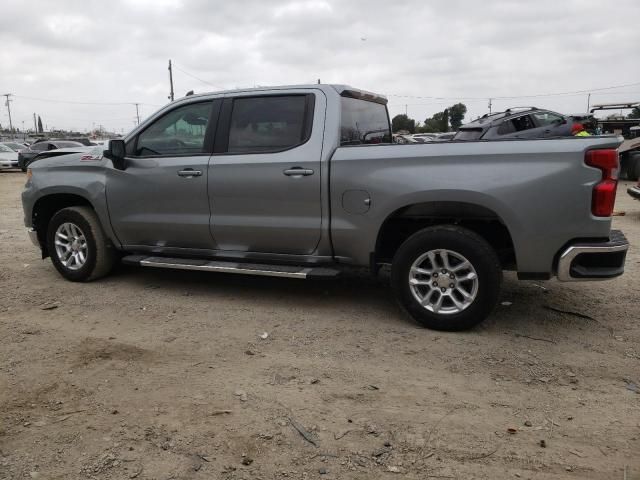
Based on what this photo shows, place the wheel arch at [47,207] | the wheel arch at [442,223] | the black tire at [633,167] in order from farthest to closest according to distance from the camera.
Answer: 1. the black tire at [633,167]
2. the wheel arch at [47,207]
3. the wheel arch at [442,223]

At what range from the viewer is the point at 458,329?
163 inches

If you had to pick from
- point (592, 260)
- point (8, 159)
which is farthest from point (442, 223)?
point (8, 159)

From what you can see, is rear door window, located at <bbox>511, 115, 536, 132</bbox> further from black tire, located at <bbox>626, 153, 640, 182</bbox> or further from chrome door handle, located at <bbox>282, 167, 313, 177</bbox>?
chrome door handle, located at <bbox>282, 167, 313, 177</bbox>

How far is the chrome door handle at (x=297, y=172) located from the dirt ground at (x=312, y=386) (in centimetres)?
119

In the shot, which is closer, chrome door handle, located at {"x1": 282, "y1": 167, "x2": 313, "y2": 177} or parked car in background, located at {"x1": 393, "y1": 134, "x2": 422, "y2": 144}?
chrome door handle, located at {"x1": 282, "y1": 167, "x2": 313, "y2": 177}

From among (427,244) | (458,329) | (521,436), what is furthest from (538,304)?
(521,436)

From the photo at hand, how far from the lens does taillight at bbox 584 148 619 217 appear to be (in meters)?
3.64

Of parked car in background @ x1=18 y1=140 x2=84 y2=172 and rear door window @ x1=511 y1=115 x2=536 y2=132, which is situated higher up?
rear door window @ x1=511 y1=115 x2=536 y2=132

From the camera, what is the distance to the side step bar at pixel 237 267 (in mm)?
4512

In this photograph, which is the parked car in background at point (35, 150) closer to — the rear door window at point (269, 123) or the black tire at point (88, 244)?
the black tire at point (88, 244)

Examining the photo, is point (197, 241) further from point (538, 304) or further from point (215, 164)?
point (538, 304)

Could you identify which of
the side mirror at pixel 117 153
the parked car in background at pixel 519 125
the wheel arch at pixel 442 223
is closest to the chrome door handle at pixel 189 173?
the side mirror at pixel 117 153

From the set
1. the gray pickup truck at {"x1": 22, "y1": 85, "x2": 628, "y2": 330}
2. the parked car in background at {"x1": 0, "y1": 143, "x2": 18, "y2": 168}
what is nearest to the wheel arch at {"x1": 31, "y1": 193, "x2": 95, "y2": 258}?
the gray pickup truck at {"x1": 22, "y1": 85, "x2": 628, "y2": 330}

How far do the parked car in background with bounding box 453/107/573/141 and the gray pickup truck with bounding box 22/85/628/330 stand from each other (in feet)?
24.3
